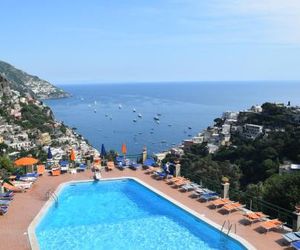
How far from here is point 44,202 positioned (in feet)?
49.2

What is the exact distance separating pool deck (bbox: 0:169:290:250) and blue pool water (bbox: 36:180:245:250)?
486mm

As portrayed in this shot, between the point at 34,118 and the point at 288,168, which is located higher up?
the point at 288,168

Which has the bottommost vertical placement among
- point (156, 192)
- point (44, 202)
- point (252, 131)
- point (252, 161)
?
point (252, 161)

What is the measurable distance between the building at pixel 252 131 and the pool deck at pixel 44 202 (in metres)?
37.3

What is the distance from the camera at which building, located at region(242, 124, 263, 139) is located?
53753 mm

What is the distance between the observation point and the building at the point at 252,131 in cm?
5375

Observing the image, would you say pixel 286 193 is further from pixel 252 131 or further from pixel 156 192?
pixel 252 131

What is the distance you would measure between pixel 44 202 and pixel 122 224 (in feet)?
11.2

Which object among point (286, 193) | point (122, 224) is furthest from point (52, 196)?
point (286, 193)

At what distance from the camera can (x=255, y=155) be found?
137 ft

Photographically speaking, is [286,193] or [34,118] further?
[34,118]

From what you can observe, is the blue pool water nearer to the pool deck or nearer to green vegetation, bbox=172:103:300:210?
the pool deck

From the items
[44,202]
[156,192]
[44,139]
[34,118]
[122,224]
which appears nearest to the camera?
[122,224]

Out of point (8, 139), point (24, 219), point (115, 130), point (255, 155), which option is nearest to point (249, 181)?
point (255, 155)
